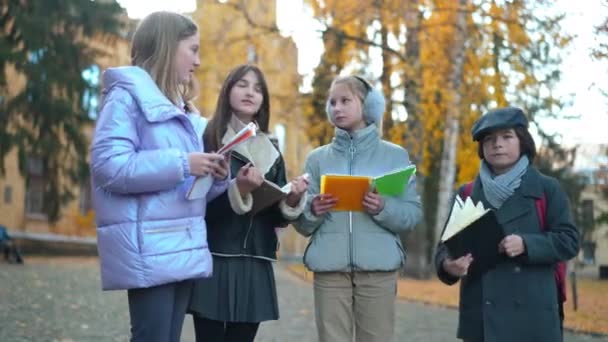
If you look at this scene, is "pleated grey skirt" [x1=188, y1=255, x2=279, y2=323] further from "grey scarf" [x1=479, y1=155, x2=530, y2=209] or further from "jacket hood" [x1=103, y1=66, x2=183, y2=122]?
"grey scarf" [x1=479, y1=155, x2=530, y2=209]

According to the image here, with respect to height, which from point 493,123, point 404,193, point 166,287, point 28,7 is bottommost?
point 166,287

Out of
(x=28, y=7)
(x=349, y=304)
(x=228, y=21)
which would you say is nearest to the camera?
(x=349, y=304)

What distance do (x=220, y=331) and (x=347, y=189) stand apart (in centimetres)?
98

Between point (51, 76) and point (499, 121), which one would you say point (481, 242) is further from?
point (51, 76)

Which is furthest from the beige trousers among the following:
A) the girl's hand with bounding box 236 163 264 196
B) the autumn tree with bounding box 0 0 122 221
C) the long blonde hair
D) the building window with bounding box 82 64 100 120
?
the building window with bounding box 82 64 100 120

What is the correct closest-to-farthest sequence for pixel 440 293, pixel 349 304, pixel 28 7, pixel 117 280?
pixel 117 280 → pixel 349 304 → pixel 440 293 → pixel 28 7

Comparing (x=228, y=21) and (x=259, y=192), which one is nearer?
(x=259, y=192)

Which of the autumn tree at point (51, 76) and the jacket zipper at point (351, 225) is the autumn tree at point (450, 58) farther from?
the jacket zipper at point (351, 225)

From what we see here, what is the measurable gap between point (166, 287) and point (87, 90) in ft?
61.0

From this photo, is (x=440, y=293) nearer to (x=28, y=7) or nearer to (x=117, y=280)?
(x=28, y=7)

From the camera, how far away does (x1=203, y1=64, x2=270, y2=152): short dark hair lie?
444 centimetres

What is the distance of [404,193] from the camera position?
4.68 metres

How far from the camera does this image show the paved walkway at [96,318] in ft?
26.9

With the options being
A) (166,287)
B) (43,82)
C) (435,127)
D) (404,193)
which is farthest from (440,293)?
(166,287)
